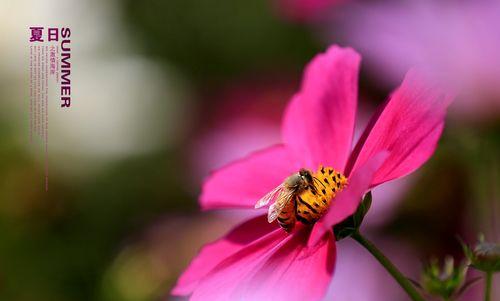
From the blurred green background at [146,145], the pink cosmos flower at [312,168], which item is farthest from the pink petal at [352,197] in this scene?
the blurred green background at [146,145]

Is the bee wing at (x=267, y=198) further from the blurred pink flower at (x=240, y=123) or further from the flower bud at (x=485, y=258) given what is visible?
the blurred pink flower at (x=240, y=123)

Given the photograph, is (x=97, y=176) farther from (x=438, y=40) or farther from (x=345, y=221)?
(x=345, y=221)

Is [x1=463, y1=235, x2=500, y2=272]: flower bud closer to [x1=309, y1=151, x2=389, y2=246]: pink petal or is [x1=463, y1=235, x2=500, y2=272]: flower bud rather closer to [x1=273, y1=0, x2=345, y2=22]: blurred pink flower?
[x1=309, y1=151, x2=389, y2=246]: pink petal

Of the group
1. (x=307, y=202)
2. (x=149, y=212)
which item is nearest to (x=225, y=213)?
(x=149, y=212)

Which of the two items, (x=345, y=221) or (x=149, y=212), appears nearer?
(x=345, y=221)

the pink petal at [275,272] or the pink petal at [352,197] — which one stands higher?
the pink petal at [352,197]

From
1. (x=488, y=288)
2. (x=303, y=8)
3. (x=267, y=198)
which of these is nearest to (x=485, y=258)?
(x=488, y=288)
